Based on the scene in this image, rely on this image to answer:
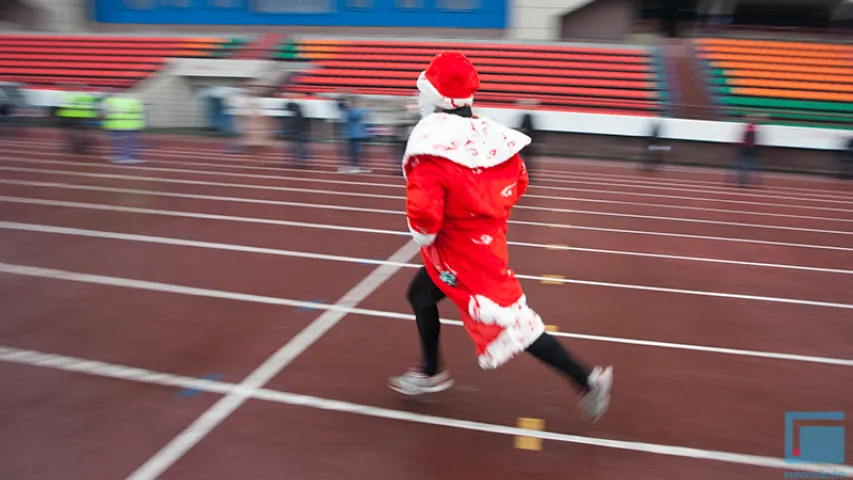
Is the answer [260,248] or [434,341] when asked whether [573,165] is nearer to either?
[260,248]

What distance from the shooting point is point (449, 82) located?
3389 mm

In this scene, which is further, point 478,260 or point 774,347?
point 774,347

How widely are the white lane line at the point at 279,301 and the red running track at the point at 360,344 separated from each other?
28mm

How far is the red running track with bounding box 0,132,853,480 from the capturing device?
11.6ft

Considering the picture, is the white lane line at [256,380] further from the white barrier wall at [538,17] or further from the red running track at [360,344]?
the white barrier wall at [538,17]

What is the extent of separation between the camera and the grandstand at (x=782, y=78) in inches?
806

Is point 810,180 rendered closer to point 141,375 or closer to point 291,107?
point 291,107

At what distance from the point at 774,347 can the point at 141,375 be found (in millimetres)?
4414

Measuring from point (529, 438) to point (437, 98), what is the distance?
1840mm

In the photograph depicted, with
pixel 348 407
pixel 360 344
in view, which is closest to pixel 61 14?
pixel 360 344

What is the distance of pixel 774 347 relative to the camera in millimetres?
5172

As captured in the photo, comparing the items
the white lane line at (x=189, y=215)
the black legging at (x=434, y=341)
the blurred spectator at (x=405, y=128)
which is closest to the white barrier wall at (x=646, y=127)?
the blurred spectator at (x=405, y=128)

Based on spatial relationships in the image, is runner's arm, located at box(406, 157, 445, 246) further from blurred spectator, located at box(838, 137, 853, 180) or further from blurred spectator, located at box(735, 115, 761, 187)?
blurred spectator, located at box(838, 137, 853, 180)

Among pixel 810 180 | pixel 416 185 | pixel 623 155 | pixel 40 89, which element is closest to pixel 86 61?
pixel 40 89
